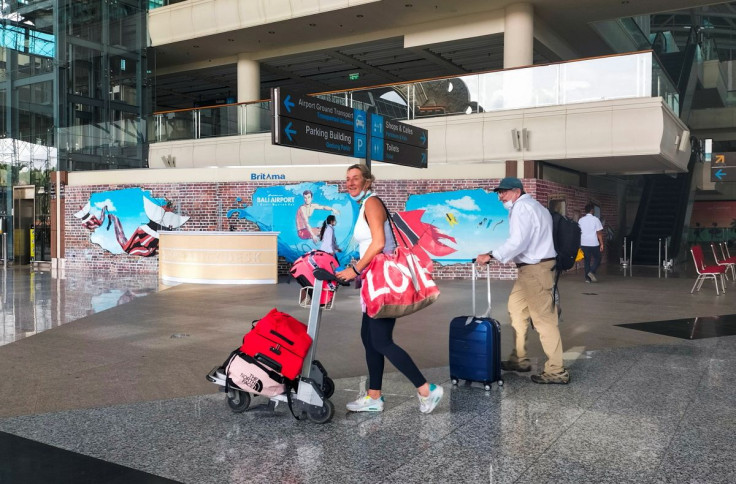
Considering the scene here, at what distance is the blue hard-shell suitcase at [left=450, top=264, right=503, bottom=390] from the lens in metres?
5.44

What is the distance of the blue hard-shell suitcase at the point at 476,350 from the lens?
5.44m

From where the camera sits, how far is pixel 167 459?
13.0 ft

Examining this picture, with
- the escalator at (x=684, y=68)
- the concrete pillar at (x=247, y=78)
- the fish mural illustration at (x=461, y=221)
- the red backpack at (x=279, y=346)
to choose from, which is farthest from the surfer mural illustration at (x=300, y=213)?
the escalator at (x=684, y=68)

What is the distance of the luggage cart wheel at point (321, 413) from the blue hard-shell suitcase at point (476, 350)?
138cm

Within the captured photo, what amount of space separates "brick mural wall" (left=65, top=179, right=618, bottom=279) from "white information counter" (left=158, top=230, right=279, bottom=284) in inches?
108

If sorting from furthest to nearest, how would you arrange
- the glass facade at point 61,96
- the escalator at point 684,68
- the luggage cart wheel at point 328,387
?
1. the escalator at point 684,68
2. the glass facade at point 61,96
3. the luggage cart wheel at point 328,387

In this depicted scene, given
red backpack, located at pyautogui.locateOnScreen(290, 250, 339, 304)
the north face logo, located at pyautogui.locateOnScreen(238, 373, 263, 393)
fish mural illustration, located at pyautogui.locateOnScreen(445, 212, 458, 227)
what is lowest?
the north face logo, located at pyautogui.locateOnScreen(238, 373, 263, 393)

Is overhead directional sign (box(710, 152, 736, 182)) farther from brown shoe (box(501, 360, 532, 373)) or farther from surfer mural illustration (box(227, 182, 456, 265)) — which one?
brown shoe (box(501, 360, 532, 373))

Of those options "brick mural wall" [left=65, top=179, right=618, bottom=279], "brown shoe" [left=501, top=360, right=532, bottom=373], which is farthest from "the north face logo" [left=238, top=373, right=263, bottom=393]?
"brick mural wall" [left=65, top=179, right=618, bottom=279]

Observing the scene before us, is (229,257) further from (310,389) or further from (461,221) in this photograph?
(310,389)

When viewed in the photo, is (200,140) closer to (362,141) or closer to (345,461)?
(362,141)

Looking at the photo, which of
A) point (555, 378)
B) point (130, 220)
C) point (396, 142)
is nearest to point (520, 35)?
point (396, 142)

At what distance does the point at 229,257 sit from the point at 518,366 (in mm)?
10258

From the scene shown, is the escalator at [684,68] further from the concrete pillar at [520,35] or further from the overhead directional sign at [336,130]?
the overhead directional sign at [336,130]
